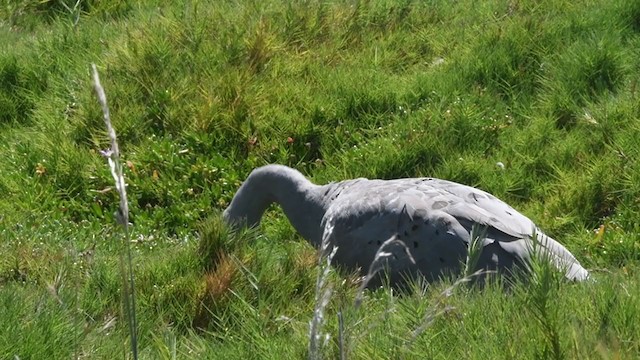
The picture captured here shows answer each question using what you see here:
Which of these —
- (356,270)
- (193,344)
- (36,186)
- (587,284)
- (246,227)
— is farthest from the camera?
(36,186)

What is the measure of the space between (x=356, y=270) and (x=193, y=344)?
4.18ft

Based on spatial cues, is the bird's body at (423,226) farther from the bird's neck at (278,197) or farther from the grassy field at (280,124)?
the grassy field at (280,124)

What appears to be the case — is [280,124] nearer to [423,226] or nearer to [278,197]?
[278,197]

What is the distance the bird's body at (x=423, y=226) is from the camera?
5.40 metres

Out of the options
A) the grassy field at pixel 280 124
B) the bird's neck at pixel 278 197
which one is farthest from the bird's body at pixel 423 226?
the grassy field at pixel 280 124

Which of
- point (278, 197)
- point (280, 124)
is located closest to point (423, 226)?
point (278, 197)

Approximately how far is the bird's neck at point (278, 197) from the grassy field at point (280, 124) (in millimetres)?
176

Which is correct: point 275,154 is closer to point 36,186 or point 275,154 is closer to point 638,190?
point 36,186

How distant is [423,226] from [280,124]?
2454 millimetres

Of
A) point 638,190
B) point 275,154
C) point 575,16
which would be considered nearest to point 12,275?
point 275,154

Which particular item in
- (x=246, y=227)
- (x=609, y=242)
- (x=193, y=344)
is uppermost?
(x=193, y=344)

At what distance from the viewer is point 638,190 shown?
6793 millimetres

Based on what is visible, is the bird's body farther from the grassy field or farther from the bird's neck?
the grassy field

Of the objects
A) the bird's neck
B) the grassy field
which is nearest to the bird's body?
the bird's neck
